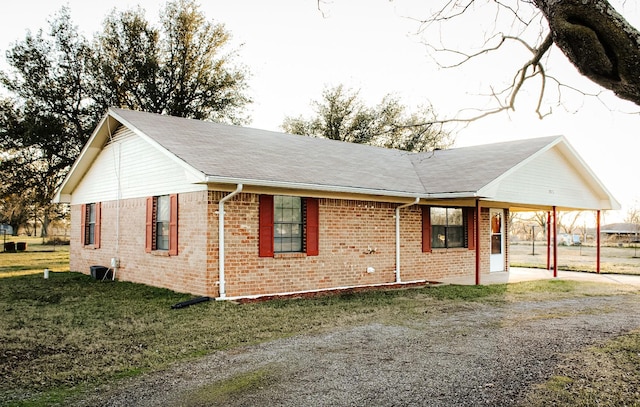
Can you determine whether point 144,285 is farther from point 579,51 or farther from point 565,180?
point 565,180

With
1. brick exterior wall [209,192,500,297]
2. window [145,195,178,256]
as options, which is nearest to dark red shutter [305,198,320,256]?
brick exterior wall [209,192,500,297]

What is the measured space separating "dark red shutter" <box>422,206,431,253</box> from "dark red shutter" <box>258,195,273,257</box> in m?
5.34

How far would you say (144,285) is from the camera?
1297cm

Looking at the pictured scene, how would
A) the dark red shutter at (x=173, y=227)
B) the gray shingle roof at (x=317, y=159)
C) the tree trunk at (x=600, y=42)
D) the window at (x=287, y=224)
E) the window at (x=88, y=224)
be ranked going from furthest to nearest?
the window at (x=88, y=224), the window at (x=287, y=224), the dark red shutter at (x=173, y=227), the gray shingle roof at (x=317, y=159), the tree trunk at (x=600, y=42)

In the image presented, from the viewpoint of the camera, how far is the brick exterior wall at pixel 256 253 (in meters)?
10.8

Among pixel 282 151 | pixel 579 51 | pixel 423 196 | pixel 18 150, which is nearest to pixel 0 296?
pixel 282 151

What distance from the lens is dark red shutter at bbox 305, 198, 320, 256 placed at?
12.0 m

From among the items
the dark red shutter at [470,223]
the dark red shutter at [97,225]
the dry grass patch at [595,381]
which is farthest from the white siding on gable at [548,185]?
the dark red shutter at [97,225]

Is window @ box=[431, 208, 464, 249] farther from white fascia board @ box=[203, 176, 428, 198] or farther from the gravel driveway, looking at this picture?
the gravel driveway

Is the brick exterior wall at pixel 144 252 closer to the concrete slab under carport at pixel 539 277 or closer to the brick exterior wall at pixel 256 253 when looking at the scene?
the brick exterior wall at pixel 256 253

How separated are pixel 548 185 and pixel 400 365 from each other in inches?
478

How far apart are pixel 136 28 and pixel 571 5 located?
27966 mm

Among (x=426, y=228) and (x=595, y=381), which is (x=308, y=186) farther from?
(x=595, y=381)

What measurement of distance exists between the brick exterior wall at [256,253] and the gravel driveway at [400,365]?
3652 millimetres
